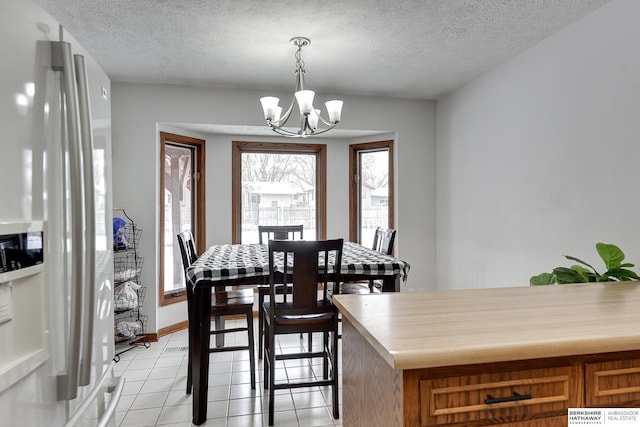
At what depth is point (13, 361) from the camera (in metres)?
0.70

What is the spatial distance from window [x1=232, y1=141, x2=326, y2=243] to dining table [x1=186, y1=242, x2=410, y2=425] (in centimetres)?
166

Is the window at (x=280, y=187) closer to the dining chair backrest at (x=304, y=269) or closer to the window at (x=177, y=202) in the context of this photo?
the window at (x=177, y=202)

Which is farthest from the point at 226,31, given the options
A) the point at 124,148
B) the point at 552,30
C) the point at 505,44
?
the point at 552,30

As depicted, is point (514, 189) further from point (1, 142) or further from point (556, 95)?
point (1, 142)

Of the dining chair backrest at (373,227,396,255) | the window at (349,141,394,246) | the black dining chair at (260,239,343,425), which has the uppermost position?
the window at (349,141,394,246)

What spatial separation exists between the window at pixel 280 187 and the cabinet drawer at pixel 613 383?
348 cm

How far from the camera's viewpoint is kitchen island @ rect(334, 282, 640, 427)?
826 mm

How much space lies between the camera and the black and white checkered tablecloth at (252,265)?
6.92ft

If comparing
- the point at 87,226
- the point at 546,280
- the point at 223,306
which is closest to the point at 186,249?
the point at 223,306

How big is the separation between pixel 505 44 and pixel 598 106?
2.76 feet

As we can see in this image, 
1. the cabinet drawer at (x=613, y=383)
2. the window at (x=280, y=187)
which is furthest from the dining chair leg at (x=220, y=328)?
the cabinet drawer at (x=613, y=383)

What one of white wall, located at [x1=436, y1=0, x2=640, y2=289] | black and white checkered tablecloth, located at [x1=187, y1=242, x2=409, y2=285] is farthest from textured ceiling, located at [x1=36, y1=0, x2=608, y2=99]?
black and white checkered tablecloth, located at [x1=187, y1=242, x2=409, y2=285]

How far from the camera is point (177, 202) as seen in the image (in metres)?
3.88

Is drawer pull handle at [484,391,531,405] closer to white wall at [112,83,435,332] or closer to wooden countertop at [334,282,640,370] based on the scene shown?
wooden countertop at [334,282,640,370]
